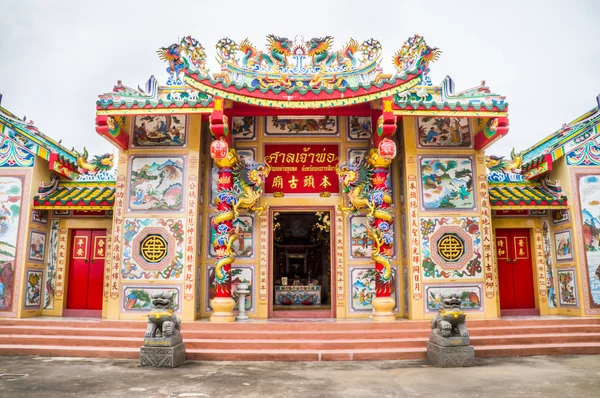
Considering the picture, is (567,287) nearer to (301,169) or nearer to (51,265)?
(301,169)

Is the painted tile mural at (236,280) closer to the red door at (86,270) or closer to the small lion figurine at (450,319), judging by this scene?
the red door at (86,270)

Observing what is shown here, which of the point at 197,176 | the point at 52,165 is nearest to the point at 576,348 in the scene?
the point at 197,176

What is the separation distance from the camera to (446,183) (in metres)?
8.83

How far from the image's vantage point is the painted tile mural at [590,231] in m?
8.63

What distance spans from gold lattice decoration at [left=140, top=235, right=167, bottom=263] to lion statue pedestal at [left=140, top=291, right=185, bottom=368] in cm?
213

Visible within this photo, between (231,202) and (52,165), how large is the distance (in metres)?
3.55

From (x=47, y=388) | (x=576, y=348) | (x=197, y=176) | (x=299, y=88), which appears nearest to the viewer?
(x=47, y=388)

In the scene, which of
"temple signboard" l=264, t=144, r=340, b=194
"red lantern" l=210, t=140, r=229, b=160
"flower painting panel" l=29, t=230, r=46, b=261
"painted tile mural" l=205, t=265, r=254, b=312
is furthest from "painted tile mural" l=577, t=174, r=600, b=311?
"flower painting panel" l=29, t=230, r=46, b=261

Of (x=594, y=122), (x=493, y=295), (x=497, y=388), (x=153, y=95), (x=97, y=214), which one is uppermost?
(x=153, y=95)

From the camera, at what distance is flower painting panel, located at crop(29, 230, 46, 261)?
889 cm

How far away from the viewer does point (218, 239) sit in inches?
327

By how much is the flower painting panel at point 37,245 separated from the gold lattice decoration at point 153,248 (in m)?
2.16

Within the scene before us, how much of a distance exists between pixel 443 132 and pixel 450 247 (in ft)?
7.06

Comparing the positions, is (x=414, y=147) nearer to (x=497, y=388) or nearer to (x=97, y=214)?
(x=497, y=388)
